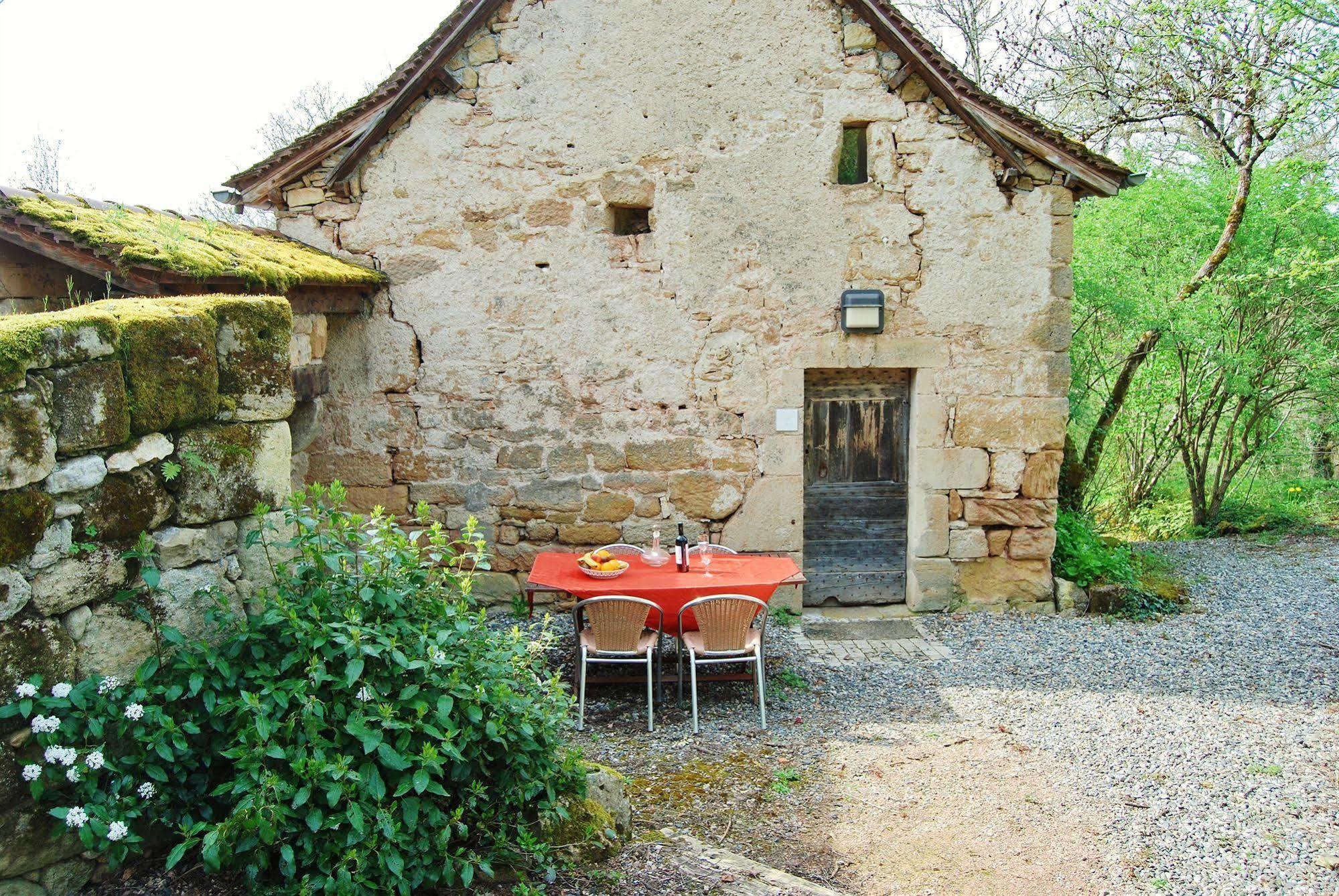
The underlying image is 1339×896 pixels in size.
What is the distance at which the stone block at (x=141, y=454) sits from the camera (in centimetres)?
277

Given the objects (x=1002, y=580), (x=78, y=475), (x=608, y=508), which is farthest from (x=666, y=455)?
(x=78, y=475)

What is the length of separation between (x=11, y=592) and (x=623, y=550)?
13.9ft

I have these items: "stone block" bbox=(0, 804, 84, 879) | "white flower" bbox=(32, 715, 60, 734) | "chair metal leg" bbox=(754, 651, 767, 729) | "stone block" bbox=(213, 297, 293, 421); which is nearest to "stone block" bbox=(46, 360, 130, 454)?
"stone block" bbox=(213, 297, 293, 421)

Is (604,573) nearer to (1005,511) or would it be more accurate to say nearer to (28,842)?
(28,842)

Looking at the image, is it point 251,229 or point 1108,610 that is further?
point 1108,610

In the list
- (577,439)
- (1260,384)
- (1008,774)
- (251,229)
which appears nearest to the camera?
(1008,774)

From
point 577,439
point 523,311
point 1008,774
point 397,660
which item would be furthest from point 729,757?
point 523,311

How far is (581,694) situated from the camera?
195 inches

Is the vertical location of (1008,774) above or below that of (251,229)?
below

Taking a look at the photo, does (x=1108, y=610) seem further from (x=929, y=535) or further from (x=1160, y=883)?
(x=1160, y=883)

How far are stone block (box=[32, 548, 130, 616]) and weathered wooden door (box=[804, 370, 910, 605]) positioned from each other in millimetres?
5027

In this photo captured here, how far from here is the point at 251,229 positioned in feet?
20.9

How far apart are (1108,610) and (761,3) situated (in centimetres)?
518

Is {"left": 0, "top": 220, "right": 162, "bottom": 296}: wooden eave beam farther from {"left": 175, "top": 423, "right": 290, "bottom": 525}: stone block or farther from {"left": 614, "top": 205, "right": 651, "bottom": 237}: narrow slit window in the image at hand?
{"left": 614, "top": 205, "right": 651, "bottom": 237}: narrow slit window
